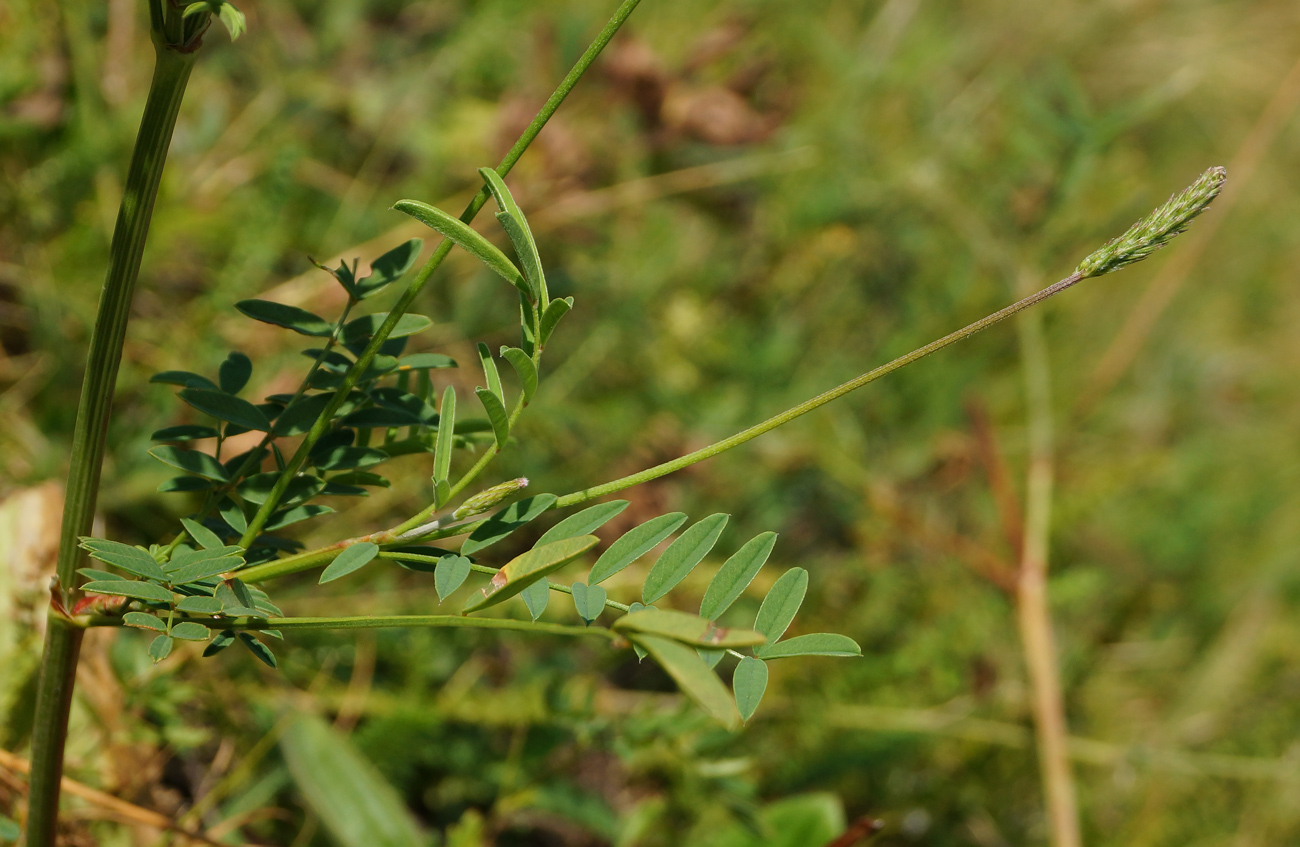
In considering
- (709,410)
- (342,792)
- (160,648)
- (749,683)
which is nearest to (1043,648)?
(709,410)

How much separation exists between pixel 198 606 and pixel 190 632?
16 mm

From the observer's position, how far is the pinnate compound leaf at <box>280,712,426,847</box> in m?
1.24

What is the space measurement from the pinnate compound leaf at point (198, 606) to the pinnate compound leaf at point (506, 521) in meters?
0.15

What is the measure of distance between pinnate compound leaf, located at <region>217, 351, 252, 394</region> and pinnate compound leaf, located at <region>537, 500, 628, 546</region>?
29cm

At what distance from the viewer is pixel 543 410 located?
1712mm

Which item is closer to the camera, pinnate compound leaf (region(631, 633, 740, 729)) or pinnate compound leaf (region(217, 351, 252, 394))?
pinnate compound leaf (region(631, 633, 740, 729))

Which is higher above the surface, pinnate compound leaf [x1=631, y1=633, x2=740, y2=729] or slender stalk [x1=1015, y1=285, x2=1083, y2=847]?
slender stalk [x1=1015, y1=285, x2=1083, y2=847]

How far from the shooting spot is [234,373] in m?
0.74

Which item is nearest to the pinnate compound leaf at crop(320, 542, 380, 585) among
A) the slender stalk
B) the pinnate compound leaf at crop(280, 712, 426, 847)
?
the pinnate compound leaf at crop(280, 712, 426, 847)

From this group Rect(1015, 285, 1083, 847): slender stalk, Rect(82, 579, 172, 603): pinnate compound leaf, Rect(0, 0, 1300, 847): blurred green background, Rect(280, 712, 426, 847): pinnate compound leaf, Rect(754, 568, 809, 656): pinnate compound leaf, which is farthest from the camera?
Rect(1015, 285, 1083, 847): slender stalk

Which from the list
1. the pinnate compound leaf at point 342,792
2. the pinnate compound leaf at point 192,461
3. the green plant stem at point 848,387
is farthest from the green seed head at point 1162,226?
the pinnate compound leaf at point 342,792

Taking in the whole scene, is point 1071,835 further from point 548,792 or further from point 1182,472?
point 1182,472

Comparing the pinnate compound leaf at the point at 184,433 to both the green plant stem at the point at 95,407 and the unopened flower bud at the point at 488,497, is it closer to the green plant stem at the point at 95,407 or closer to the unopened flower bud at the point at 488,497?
the green plant stem at the point at 95,407

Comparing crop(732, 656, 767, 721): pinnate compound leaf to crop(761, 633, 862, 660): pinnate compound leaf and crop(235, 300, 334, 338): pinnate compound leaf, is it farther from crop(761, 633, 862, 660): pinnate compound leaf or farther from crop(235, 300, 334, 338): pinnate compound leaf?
crop(235, 300, 334, 338): pinnate compound leaf
